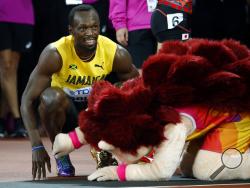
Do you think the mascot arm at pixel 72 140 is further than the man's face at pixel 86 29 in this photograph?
No

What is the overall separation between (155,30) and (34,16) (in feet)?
8.88

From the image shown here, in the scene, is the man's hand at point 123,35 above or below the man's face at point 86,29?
below

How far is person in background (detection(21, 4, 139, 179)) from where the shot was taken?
16.3 feet

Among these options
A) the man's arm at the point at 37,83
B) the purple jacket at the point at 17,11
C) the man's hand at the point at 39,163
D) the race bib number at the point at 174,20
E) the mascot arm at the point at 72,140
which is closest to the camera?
the mascot arm at the point at 72,140

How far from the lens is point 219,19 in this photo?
741 cm

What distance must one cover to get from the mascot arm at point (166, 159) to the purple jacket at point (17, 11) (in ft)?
12.4

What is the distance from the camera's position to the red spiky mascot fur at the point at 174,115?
13.6 ft

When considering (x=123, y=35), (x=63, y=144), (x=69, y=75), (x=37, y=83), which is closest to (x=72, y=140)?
(x=63, y=144)

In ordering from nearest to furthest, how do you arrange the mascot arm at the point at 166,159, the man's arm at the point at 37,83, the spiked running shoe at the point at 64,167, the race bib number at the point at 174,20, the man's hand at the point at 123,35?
1. the mascot arm at the point at 166,159
2. the man's arm at the point at 37,83
3. the spiked running shoe at the point at 64,167
4. the race bib number at the point at 174,20
5. the man's hand at the point at 123,35

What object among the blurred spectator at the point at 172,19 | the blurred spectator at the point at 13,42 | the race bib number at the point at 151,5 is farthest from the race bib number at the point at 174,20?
the blurred spectator at the point at 13,42

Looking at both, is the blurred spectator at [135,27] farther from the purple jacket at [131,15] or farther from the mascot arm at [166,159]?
the mascot arm at [166,159]

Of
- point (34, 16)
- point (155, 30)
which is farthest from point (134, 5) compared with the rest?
point (34, 16)

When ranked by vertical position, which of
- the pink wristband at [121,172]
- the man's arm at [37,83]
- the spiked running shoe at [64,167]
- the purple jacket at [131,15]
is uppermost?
the purple jacket at [131,15]

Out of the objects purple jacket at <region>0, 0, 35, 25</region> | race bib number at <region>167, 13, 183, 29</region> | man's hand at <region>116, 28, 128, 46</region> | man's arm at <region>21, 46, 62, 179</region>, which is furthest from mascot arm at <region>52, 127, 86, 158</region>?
purple jacket at <region>0, 0, 35, 25</region>
